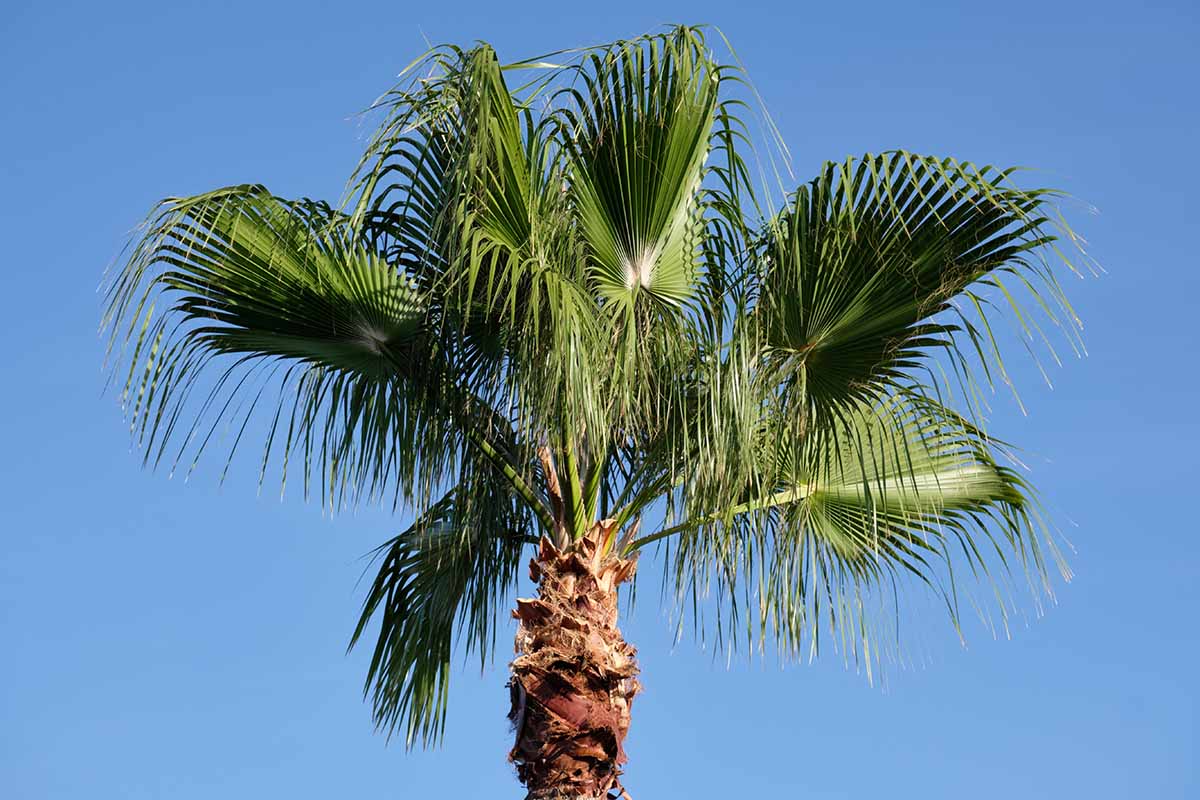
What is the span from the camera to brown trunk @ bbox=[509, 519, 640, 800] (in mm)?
6594

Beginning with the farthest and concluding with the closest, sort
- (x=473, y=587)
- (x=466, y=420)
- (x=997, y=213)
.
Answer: (x=473, y=587)
(x=466, y=420)
(x=997, y=213)

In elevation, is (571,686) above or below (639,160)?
below

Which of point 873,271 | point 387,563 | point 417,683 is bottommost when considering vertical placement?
point 417,683

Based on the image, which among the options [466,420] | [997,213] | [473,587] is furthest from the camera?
[473,587]

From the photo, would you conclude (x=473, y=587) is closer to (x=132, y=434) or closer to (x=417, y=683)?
(x=417, y=683)

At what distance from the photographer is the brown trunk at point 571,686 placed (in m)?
6.59

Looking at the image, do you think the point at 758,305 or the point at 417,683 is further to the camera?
the point at 417,683

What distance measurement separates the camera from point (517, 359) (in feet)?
22.9

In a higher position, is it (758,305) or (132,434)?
(758,305)

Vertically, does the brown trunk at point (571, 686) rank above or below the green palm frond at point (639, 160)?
below

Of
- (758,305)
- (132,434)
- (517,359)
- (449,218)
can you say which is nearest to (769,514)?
(758,305)

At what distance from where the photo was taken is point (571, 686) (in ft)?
21.8

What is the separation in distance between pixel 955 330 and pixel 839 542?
5.34 ft

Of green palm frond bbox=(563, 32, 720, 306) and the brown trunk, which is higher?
green palm frond bbox=(563, 32, 720, 306)
